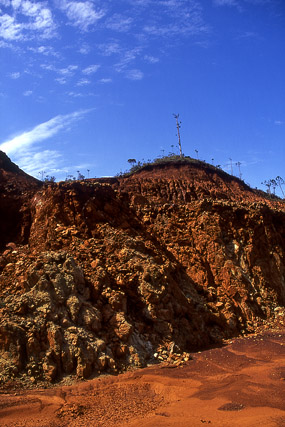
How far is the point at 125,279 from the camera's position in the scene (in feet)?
35.9

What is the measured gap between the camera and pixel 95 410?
650 centimetres

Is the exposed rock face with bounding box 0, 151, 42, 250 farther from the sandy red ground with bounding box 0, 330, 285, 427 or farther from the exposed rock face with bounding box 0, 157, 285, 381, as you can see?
the sandy red ground with bounding box 0, 330, 285, 427

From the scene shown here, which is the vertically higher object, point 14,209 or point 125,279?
point 14,209

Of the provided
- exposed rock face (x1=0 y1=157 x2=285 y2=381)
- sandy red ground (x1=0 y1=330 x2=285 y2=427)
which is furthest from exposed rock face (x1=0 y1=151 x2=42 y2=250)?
sandy red ground (x1=0 y1=330 x2=285 y2=427)

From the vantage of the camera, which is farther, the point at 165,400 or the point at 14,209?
the point at 14,209

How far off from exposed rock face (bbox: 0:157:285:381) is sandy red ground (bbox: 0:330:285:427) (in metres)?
0.68

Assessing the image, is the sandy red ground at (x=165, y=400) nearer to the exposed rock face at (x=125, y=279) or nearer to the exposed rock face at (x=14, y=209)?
the exposed rock face at (x=125, y=279)

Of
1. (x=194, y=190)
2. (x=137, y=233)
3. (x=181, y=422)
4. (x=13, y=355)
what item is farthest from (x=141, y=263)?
(x=194, y=190)

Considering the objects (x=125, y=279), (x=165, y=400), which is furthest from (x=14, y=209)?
(x=165, y=400)

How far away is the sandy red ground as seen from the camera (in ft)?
19.9

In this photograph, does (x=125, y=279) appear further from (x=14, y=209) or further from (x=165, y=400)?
(x=14, y=209)

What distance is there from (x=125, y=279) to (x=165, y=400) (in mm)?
4395

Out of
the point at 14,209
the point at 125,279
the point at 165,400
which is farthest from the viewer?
the point at 14,209

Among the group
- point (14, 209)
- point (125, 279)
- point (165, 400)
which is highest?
point (14, 209)
